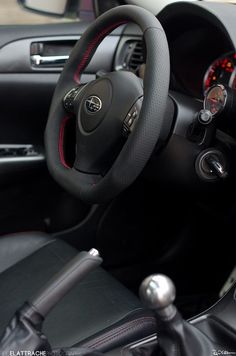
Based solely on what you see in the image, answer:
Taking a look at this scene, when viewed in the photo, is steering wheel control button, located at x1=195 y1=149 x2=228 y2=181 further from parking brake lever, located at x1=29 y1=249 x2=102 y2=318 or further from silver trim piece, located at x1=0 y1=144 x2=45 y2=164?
silver trim piece, located at x1=0 y1=144 x2=45 y2=164

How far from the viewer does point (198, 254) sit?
195cm

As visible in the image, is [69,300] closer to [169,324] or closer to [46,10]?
[169,324]

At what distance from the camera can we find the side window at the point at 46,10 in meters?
1.98

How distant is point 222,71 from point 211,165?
0.33 m

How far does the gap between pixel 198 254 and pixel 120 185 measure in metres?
0.96

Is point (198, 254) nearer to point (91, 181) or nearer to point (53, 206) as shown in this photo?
point (53, 206)

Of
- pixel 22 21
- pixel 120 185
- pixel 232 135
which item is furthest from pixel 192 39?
pixel 22 21

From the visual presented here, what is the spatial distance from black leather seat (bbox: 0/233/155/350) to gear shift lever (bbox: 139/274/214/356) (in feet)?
0.64

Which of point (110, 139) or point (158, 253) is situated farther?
point (158, 253)

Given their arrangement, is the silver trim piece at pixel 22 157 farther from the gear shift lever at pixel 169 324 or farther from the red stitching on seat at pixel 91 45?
the gear shift lever at pixel 169 324

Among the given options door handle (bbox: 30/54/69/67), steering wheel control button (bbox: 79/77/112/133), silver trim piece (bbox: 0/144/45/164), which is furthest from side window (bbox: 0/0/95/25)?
steering wheel control button (bbox: 79/77/112/133)

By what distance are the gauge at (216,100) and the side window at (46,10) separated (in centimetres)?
94

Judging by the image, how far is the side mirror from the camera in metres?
2.06

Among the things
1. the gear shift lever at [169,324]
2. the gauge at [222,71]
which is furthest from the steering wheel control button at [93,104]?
the gear shift lever at [169,324]
